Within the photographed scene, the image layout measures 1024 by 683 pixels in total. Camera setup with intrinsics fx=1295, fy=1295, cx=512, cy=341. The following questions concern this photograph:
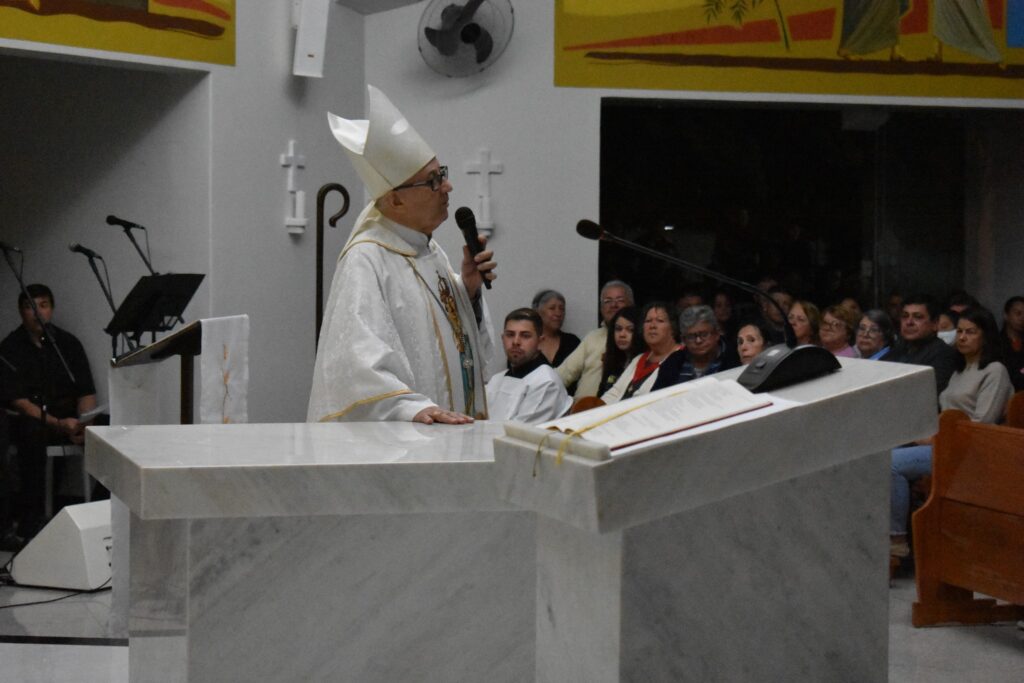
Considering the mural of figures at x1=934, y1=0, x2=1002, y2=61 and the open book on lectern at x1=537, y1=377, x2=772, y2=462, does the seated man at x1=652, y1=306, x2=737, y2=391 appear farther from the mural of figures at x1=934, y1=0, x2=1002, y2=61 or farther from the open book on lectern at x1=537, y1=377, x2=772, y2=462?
the open book on lectern at x1=537, y1=377, x2=772, y2=462

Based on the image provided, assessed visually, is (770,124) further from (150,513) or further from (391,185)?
(150,513)

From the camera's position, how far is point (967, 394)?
604 cm

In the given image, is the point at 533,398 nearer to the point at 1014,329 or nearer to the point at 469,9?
the point at 469,9

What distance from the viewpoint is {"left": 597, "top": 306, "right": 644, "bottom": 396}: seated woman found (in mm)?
6754

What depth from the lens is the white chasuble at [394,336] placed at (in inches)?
129

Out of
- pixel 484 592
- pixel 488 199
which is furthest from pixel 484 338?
pixel 488 199

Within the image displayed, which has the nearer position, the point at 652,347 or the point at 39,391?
the point at 652,347

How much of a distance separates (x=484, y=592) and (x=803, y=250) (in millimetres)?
8883

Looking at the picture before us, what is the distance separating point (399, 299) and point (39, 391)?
15.1ft

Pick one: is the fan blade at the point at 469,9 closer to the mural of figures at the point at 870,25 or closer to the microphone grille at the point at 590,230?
the mural of figures at the point at 870,25

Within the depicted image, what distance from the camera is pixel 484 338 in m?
4.05

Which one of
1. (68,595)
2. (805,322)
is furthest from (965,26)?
(68,595)

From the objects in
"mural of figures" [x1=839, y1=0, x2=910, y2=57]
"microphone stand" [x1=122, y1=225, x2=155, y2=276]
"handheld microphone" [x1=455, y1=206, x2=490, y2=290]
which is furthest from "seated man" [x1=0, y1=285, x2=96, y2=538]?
"mural of figures" [x1=839, y1=0, x2=910, y2=57]

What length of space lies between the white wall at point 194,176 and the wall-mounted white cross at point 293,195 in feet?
0.15
